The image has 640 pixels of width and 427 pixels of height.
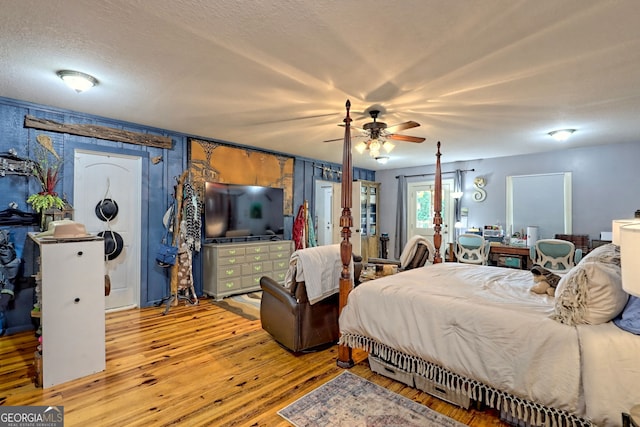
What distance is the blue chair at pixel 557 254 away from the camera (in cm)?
427

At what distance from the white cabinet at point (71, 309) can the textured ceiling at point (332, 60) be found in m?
1.50

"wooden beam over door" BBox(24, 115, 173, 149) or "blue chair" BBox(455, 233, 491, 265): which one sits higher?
"wooden beam over door" BBox(24, 115, 173, 149)

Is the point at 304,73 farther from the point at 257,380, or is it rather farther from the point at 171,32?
the point at 257,380

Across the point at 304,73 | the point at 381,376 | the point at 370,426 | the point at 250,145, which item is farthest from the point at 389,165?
the point at 370,426

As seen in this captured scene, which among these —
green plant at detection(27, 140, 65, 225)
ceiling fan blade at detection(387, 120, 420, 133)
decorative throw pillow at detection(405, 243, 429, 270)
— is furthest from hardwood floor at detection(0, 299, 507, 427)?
ceiling fan blade at detection(387, 120, 420, 133)

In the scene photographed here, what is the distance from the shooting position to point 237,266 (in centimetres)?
486

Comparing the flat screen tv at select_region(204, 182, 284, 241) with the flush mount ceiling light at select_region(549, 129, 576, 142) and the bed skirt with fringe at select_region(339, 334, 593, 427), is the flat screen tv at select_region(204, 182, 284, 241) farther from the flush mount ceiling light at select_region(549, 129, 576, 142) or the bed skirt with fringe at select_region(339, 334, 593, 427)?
the flush mount ceiling light at select_region(549, 129, 576, 142)

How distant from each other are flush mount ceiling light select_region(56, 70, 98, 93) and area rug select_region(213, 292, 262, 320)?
296 cm

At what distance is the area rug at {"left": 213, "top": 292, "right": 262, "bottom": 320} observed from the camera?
13.3 feet

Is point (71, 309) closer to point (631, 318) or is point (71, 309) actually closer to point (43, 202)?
point (43, 202)

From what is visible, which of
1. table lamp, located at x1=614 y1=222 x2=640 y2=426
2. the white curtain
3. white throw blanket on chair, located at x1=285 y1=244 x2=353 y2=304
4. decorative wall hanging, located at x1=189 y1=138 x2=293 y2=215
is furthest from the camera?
the white curtain

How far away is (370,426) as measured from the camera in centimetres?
191

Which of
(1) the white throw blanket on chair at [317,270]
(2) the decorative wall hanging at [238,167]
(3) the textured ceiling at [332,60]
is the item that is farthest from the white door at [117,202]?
(1) the white throw blanket on chair at [317,270]

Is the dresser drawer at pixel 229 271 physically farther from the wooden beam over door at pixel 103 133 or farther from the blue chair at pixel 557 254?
the blue chair at pixel 557 254
